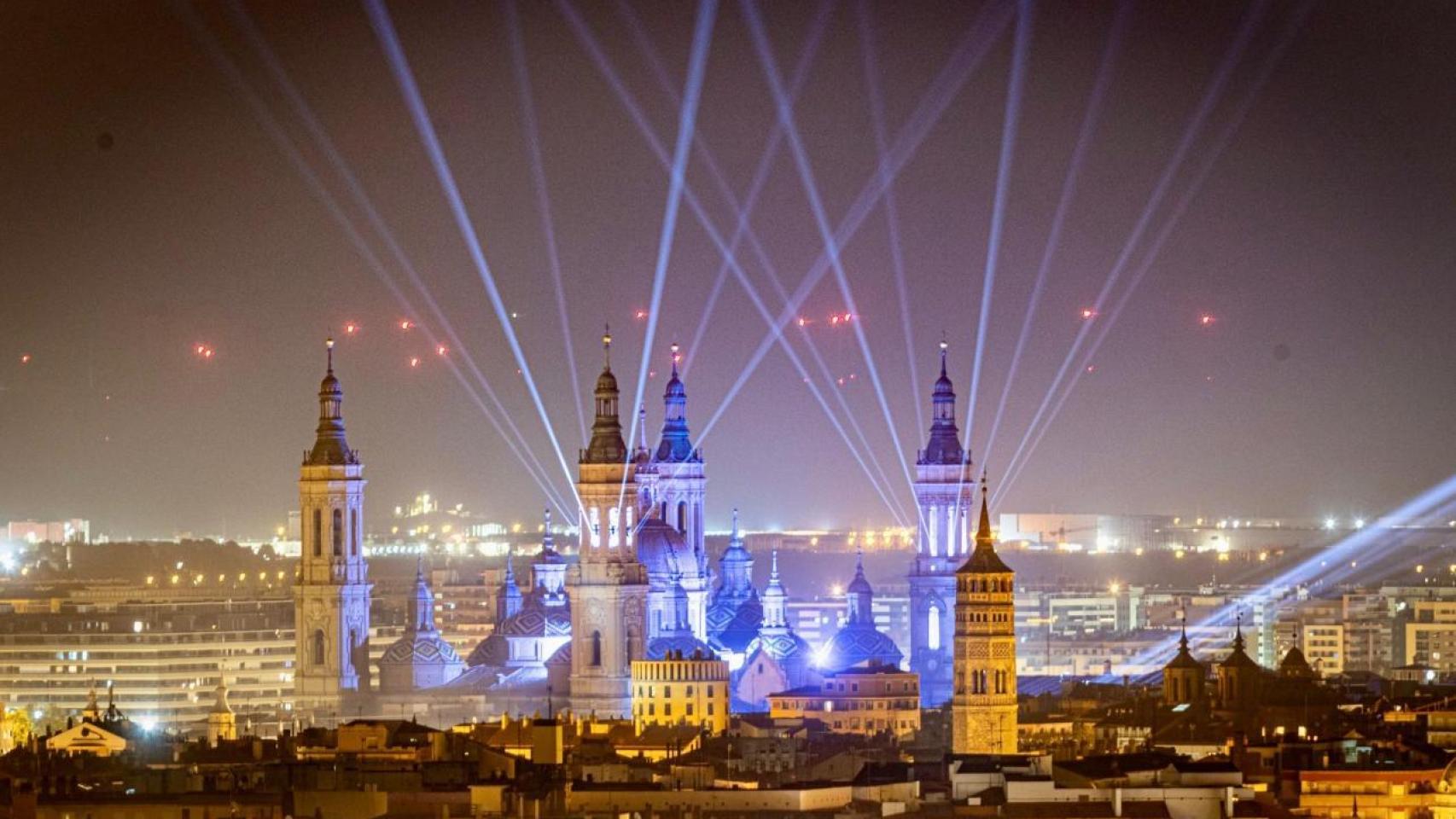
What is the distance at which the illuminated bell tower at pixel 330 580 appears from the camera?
123 meters

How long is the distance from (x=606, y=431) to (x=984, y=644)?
18758 millimetres

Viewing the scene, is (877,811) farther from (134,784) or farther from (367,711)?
(367,711)

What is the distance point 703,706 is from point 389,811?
39.3 metres

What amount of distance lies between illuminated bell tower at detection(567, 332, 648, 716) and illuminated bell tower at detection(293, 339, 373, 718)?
802 cm

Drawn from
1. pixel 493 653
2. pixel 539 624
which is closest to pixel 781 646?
pixel 539 624

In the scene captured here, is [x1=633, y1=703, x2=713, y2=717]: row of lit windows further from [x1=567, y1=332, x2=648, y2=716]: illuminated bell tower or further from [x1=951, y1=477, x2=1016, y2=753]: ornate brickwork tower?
[x1=951, y1=477, x2=1016, y2=753]: ornate brickwork tower

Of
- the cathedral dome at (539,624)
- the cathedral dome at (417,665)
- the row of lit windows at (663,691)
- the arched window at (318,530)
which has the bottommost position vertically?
the row of lit windows at (663,691)

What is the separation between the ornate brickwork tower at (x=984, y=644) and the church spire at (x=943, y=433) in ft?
110

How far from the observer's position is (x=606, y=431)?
117 m

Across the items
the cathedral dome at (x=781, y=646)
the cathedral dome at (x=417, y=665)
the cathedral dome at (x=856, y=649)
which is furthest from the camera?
the cathedral dome at (x=417, y=665)

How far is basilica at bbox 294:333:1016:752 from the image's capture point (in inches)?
4601

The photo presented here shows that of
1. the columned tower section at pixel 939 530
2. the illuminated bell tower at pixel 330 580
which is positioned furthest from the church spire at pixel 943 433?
the illuminated bell tower at pixel 330 580

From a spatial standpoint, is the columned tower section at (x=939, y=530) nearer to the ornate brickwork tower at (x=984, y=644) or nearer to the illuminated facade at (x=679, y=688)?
the illuminated facade at (x=679, y=688)

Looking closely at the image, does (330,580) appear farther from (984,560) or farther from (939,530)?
(984,560)
